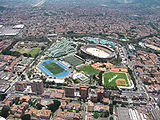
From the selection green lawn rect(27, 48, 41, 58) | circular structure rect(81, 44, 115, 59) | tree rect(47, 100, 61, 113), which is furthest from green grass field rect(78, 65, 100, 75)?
green lawn rect(27, 48, 41, 58)

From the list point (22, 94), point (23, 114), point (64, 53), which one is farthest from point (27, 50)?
point (23, 114)

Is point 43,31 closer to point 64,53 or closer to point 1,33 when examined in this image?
point 1,33

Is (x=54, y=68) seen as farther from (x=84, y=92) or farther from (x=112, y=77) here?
(x=112, y=77)

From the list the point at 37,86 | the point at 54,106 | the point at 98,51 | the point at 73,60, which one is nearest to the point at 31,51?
the point at 73,60

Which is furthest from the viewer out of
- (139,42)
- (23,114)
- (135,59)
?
(139,42)

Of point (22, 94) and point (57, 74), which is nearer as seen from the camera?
point (22, 94)
